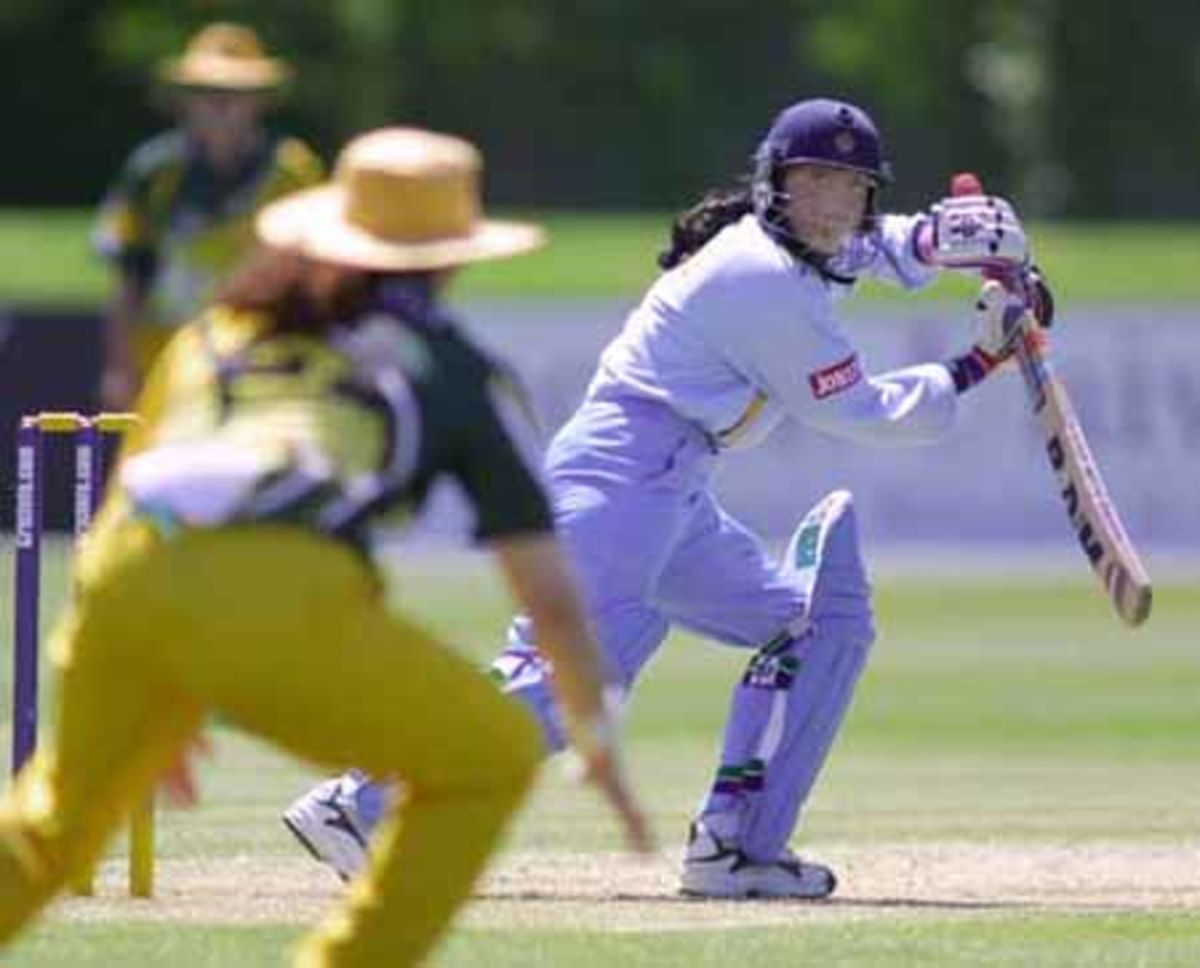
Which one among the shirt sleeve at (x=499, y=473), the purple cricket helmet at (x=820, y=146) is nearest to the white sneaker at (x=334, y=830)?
the purple cricket helmet at (x=820, y=146)

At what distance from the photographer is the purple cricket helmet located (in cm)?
996

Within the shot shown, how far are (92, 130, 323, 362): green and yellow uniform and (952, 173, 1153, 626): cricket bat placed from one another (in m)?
2.82

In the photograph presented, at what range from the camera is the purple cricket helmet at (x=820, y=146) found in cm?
996

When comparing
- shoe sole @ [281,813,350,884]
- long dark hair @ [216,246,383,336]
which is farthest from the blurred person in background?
long dark hair @ [216,246,383,336]

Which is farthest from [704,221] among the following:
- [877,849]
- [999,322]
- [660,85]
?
[660,85]

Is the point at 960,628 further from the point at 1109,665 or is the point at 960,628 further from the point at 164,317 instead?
the point at 164,317

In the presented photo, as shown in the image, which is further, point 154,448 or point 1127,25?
point 1127,25

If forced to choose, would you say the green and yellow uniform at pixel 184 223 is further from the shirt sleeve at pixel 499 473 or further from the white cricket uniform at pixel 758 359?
the shirt sleeve at pixel 499 473

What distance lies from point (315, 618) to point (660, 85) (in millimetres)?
44196

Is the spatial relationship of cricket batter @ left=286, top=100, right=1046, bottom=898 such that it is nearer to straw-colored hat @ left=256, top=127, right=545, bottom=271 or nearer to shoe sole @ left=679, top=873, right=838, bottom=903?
shoe sole @ left=679, top=873, right=838, bottom=903

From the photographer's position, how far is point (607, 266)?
3516 cm

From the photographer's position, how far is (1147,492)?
24172 mm

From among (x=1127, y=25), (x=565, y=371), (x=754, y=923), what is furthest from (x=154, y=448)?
(x=1127, y=25)

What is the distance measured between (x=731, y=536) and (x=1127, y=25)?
3793 centimetres
